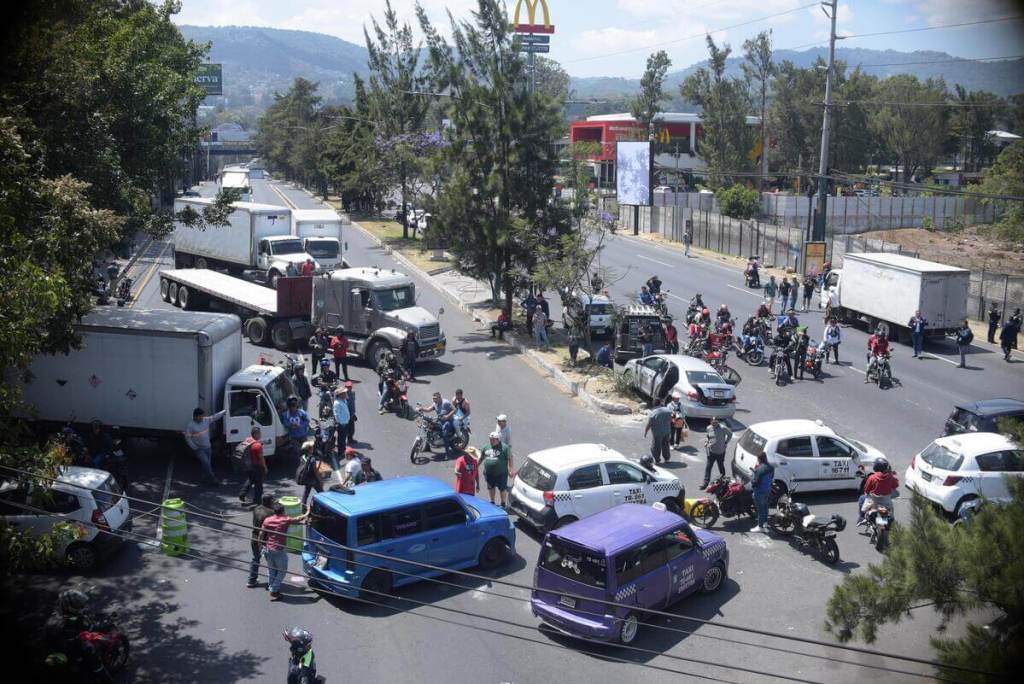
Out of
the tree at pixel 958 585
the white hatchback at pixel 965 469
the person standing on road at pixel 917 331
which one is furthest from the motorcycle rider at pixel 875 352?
the tree at pixel 958 585

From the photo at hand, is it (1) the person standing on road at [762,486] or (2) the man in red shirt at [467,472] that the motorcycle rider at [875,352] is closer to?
(1) the person standing on road at [762,486]

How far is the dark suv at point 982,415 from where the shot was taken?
19.1 meters

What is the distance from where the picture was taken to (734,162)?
85.4 meters

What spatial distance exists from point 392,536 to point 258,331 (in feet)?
55.3

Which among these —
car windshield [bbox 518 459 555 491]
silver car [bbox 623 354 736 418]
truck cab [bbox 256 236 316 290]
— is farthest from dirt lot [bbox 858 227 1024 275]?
car windshield [bbox 518 459 555 491]

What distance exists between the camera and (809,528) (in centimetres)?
1504

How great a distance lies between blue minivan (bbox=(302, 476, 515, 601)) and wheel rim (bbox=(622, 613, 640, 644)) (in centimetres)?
288

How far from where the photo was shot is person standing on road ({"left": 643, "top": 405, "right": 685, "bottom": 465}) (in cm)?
1922

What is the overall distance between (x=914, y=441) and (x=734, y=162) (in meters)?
67.3

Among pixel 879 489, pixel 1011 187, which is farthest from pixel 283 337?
pixel 1011 187

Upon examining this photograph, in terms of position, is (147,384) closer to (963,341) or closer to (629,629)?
(629,629)

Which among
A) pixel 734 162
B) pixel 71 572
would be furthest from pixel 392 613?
pixel 734 162

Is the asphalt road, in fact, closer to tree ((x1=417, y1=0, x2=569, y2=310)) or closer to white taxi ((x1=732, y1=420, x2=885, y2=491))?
white taxi ((x1=732, y1=420, x2=885, y2=491))

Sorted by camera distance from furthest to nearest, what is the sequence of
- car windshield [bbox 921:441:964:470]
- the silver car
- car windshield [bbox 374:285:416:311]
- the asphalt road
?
car windshield [bbox 374:285:416:311] → the silver car → car windshield [bbox 921:441:964:470] → the asphalt road
